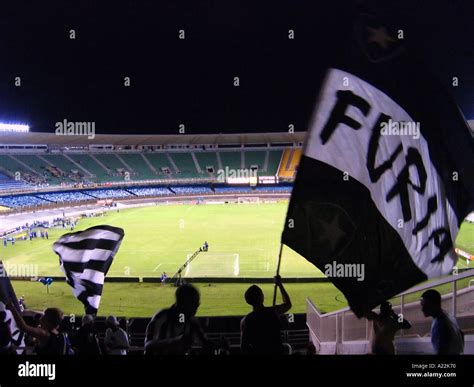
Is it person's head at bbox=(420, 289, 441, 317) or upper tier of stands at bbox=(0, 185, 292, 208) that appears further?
upper tier of stands at bbox=(0, 185, 292, 208)

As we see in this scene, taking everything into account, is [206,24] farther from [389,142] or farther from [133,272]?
[389,142]

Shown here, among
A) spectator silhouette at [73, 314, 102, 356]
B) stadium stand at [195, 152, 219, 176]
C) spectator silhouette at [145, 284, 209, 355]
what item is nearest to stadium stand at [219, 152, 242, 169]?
stadium stand at [195, 152, 219, 176]

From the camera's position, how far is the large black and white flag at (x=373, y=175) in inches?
121

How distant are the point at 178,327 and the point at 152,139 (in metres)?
52.6

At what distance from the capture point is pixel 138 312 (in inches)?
428

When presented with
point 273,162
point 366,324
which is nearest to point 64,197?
point 273,162

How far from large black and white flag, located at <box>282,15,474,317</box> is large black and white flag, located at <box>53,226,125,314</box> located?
2469mm

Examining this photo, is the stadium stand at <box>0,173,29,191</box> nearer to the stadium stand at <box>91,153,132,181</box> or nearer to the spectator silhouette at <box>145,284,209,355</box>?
the stadium stand at <box>91,153,132,181</box>

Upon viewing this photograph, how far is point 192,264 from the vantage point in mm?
16938

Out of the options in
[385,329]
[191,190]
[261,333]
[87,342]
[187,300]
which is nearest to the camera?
[187,300]

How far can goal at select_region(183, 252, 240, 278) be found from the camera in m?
15.2

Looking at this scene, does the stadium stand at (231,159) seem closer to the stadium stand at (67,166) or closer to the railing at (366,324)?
the stadium stand at (67,166)

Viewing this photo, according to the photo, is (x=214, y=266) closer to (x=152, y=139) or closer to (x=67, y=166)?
(x=152, y=139)

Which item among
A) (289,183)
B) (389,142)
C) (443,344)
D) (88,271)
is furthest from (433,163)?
(289,183)
